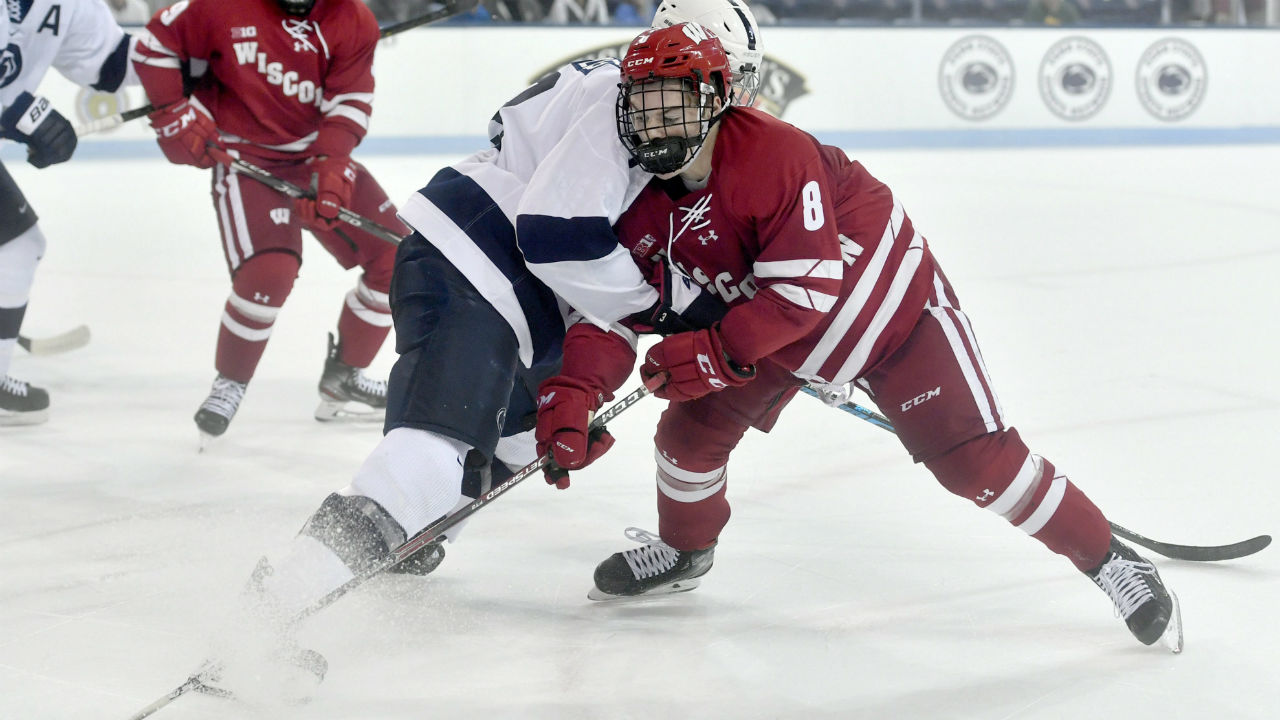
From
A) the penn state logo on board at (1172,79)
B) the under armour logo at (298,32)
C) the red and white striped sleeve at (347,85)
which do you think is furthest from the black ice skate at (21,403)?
the penn state logo on board at (1172,79)

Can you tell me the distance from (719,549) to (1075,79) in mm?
6758

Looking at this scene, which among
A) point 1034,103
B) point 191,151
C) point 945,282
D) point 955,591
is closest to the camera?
point 945,282

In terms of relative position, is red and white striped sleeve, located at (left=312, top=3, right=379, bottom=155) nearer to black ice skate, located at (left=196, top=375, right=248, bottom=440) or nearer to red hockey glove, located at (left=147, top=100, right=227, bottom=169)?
red hockey glove, located at (left=147, top=100, right=227, bottom=169)

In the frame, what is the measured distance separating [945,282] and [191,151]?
196 cm

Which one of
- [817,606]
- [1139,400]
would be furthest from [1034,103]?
[817,606]

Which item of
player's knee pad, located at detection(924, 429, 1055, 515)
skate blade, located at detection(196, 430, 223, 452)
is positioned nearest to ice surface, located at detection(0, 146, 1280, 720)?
skate blade, located at detection(196, 430, 223, 452)

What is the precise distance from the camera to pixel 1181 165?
7.50m

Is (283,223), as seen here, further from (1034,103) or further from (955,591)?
(1034,103)

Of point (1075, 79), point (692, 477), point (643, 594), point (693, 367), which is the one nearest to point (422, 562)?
point (643, 594)

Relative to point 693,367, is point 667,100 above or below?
above

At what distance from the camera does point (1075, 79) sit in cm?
827

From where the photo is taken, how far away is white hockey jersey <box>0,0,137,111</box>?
3.21 meters

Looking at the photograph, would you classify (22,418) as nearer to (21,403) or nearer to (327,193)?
(21,403)

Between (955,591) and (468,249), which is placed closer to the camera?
(468,249)
